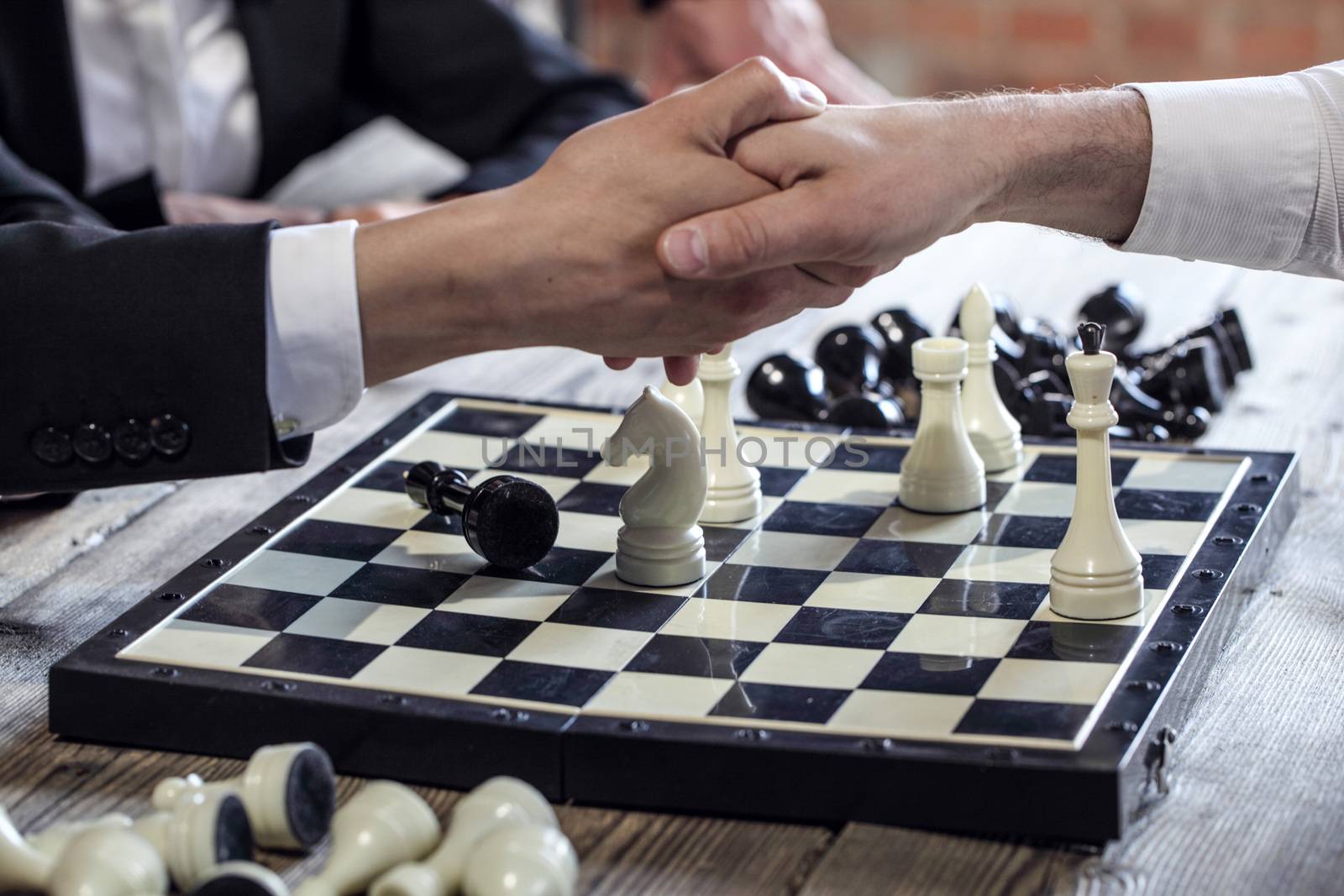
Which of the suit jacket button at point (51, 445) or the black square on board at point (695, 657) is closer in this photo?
the black square on board at point (695, 657)

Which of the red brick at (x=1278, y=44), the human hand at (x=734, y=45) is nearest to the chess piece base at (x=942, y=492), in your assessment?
the human hand at (x=734, y=45)

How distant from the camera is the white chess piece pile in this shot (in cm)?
81

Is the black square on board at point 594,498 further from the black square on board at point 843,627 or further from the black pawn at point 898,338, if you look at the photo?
the black pawn at point 898,338

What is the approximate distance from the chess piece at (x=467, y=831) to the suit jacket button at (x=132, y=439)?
1.48 ft

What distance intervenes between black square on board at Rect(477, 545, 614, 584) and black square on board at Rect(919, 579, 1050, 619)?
0.93 feet

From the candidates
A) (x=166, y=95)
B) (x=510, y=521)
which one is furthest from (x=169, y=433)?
(x=166, y=95)

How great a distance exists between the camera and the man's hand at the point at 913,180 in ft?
3.97

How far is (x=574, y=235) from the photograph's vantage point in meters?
1.22

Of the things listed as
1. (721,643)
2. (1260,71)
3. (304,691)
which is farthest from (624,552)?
(1260,71)

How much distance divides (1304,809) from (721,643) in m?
0.41

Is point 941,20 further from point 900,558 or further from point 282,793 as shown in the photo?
point 282,793

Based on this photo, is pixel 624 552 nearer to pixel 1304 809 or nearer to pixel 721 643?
pixel 721 643

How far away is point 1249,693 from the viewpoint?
111cm

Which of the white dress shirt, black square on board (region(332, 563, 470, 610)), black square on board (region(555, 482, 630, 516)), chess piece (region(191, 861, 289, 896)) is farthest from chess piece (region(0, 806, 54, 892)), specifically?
the white dress shirt
